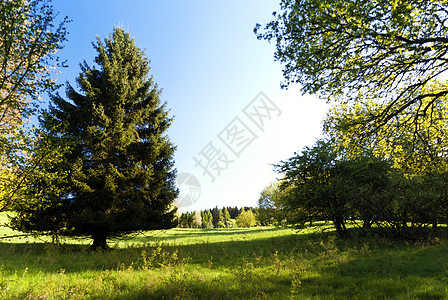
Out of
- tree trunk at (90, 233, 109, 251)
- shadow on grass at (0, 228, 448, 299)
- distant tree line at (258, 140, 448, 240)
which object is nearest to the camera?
shadow on grass at (0, 228, 448, 299)

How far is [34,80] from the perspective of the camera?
7.26m

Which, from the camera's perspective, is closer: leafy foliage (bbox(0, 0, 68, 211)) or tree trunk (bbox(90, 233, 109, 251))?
leafy foliage (bbox(0, 0, 68, 211))

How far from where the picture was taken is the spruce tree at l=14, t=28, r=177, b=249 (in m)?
11.4

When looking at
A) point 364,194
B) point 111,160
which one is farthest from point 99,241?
point 364,194

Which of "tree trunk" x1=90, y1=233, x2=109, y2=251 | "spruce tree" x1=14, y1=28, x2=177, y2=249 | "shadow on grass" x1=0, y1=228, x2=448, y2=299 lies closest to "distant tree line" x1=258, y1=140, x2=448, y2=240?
"shadow on grass" x1=0, y1=228, x2=448, y2=299

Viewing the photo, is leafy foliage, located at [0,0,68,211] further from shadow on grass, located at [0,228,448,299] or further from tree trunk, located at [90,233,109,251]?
tree trunk, located at [90,233,109,251]

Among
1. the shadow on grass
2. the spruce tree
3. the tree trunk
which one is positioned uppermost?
the spruce tree

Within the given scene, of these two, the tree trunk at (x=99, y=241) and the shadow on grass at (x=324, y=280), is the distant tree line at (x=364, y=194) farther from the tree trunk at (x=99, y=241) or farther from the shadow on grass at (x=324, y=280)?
the tree trunk at (x=99, y=241)

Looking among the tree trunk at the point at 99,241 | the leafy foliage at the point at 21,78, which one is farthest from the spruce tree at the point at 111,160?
the leafy foliage at the point at 21,78

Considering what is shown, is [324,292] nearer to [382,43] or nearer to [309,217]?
[382,43]

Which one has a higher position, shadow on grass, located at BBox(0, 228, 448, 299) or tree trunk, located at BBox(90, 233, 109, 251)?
tree trunk, located at BBox(90, 233, 109, 251)

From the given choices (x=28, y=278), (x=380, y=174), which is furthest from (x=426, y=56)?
(x=28, y=278)

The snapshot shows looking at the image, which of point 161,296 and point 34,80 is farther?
point 34,80

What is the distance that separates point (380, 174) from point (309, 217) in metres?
5.59
